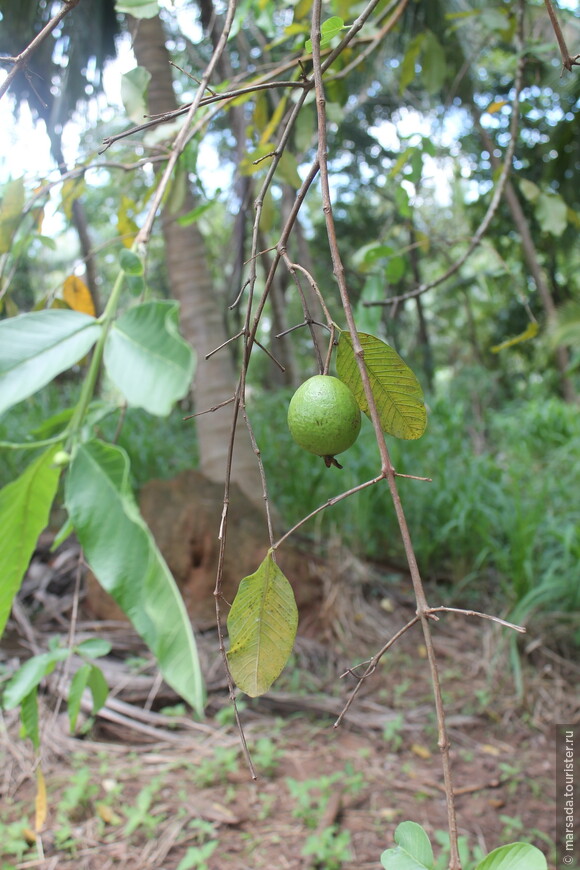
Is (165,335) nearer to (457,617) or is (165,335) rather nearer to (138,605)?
(138,605)

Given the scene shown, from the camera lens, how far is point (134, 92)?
1131 mm

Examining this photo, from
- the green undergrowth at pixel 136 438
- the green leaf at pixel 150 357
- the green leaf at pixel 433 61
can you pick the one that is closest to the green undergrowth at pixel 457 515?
Answer: the green undergrowth at pixel 136 438

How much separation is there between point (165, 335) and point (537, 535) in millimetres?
3225

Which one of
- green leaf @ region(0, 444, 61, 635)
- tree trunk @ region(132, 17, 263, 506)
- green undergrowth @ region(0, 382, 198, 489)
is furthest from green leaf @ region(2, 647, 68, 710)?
green undergrowth @ region(0, 382, 198, 489)

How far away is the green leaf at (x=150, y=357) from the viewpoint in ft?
1.78

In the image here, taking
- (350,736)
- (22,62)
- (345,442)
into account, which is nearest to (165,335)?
(345,442)

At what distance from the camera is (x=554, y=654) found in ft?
9.80

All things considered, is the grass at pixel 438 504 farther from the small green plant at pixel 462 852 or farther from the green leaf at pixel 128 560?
the green leaf at pixel 128 560

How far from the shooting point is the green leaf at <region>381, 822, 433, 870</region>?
1.68 ft

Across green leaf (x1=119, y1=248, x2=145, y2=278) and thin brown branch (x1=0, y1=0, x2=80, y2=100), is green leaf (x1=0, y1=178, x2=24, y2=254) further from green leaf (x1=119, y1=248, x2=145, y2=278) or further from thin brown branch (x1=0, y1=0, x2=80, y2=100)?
green leaf (x1=119, y1=248, x2=145, y2=278)

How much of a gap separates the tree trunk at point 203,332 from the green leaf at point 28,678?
224cm

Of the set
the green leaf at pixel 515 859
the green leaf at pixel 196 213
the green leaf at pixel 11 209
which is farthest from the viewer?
the green leaf at pixel 196 213

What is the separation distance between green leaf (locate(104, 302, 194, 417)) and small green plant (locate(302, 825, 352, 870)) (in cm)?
169

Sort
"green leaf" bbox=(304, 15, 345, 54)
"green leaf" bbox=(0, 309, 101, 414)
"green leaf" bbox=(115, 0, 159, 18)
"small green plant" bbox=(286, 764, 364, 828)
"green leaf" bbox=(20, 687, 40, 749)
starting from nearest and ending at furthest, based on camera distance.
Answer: "green leaf" bbox=(0, 309, 101, 414)
"green leaf" bbox=(304, 15, 345, 54)
"green leaf" bbox=(20, 687, 40, 749)
"green leaf" bbox=(115, 0, 159, 18)
"small green plant" bbox=(286, 764, 364, 828)
